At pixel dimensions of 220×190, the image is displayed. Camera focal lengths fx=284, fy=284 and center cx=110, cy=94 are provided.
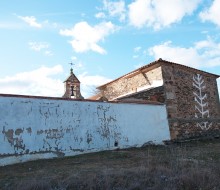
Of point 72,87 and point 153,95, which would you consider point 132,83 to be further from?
point 72,87

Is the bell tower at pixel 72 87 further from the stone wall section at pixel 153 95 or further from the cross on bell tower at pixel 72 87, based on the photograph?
the stone wall section at pixel 153 95

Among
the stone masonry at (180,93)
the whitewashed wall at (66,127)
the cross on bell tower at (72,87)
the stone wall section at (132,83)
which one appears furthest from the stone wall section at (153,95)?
the cross on bell tower at (72,87)

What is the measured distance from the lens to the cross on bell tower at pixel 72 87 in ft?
66.6

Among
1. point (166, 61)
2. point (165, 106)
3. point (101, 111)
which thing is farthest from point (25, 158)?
point (166, 61)

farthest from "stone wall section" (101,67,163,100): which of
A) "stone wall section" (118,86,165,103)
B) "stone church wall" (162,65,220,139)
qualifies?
"stone church wall" (162,65,220,139)

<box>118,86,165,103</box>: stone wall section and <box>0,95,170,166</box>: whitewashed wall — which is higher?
<box>118,86,165,103</box>: stone wall section

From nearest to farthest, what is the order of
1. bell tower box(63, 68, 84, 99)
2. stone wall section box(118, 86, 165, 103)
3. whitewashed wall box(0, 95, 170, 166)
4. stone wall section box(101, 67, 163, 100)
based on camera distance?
whitewashed wall box(0, 95, 170, 166)
stone wall section box(118, 86, 165, 103)
stone wall section box(101, 67, 163, 100)
bell tower box(63, 68, 84, 99)

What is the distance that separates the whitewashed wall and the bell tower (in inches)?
311

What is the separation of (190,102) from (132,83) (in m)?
3.61

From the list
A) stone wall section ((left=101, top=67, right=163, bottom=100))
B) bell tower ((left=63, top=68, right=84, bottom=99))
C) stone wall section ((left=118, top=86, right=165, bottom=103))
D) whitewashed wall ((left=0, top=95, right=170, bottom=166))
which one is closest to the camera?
whitewashed wall ((left=0, top=95, right=170, bottom=166))

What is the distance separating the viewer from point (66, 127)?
35.9 ft

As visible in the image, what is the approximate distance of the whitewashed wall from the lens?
9633mm

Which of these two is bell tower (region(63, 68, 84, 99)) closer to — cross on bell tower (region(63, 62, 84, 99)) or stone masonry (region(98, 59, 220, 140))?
cross on bell tower (region(63, 62, 84, 99))

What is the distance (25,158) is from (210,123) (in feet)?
38.9
